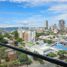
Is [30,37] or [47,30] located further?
[47,30]

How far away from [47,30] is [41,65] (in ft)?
16.6

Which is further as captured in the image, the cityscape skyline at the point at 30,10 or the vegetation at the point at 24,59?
the cityscape skyline at the point at 30,10

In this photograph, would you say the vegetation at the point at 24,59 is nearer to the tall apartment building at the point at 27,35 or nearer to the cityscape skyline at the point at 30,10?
the tall apartment building at the point at 27,35

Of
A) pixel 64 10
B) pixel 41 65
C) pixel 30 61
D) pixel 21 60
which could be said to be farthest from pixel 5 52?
pixel 64 10

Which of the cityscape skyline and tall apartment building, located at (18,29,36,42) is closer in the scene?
tall apartment building, located at (18,29,36,42)

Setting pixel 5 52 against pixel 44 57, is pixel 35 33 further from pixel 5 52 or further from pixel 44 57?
pixel 44 57

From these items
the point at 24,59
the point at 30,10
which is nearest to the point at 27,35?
the point at 24,59

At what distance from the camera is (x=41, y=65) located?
180cm

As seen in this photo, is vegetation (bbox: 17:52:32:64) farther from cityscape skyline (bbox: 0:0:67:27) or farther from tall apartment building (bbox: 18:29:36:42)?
cityscape skyline (bbox: 0:0:67:27)

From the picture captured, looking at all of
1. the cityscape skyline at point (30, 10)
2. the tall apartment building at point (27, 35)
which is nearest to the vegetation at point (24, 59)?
the tall apartment building at point (27, 35)

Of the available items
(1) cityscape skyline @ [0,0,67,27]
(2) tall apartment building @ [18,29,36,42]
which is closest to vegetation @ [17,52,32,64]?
(2) tall apartment building @ [18,29,36,42]

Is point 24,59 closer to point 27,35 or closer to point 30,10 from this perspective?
point 27,35

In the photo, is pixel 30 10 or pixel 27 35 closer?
pixel 27 35

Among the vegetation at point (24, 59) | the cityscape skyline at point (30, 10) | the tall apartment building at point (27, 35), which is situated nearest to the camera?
the vegetation at point (24, 59)
